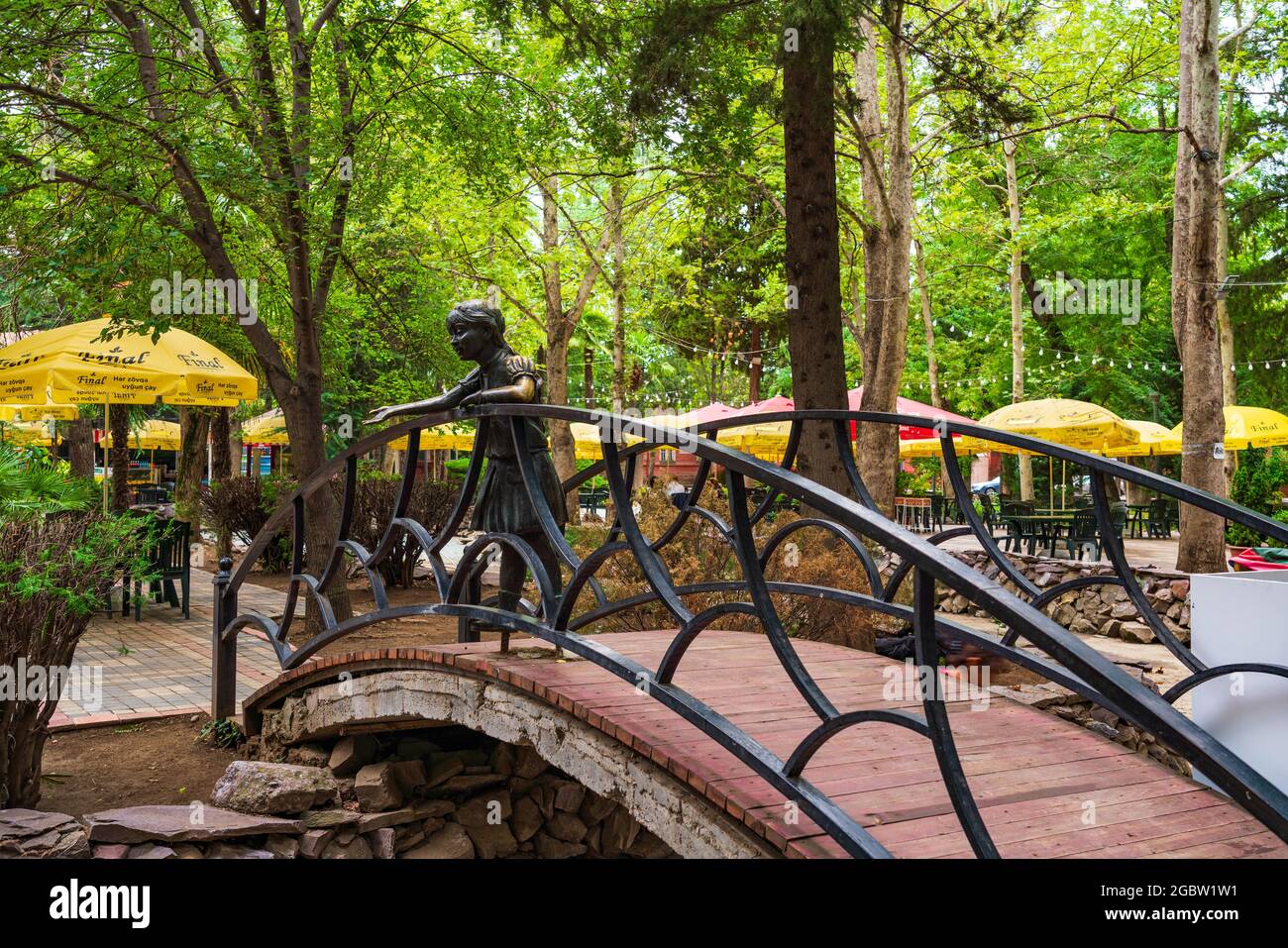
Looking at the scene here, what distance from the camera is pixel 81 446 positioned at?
54.7 feet

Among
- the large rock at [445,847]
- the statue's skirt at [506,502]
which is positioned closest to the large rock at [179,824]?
the large rock at [445,847]

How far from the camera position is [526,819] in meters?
5.84

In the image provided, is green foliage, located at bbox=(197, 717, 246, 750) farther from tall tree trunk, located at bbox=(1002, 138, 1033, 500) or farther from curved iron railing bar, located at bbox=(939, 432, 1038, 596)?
tall tree trunk, located at bbox=(1002, 138, 1033, 500)

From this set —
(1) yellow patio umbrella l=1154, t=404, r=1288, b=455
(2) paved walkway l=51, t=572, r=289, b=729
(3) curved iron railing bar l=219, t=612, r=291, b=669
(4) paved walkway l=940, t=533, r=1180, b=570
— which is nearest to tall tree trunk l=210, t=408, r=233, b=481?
(2) paved walkway l=51, t=572, r=289, b=729

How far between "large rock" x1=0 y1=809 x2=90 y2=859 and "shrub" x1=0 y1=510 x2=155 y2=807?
1.90 ft

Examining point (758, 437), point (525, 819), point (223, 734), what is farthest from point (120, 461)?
point (758, 437)

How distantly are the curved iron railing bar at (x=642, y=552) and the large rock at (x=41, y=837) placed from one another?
8.91 ft

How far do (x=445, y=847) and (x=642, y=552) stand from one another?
2992 mm

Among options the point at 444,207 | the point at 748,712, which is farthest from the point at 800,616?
the point at 444,207

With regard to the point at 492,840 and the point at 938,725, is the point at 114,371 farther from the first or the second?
the point at 938,725

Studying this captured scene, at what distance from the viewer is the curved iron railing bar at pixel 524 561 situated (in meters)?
3.93

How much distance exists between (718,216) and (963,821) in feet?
54.7

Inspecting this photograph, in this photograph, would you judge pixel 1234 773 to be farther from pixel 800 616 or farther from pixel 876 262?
pixel 876 262

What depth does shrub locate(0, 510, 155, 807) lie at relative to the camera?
15.5ft
